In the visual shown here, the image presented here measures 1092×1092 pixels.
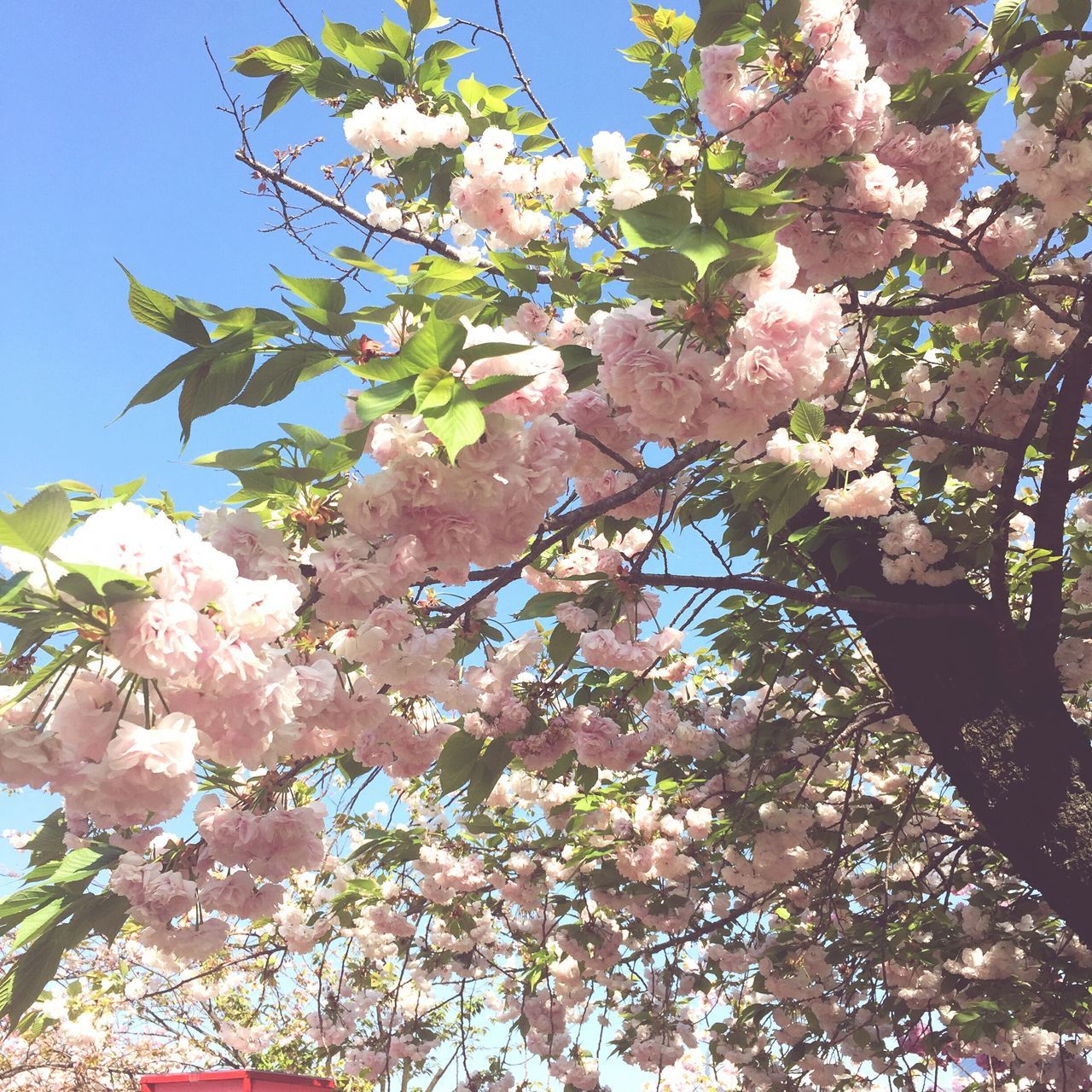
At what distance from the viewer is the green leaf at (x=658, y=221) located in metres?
1.25

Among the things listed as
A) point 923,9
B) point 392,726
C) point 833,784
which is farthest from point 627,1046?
point 923,9

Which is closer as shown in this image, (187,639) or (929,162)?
(187,639)

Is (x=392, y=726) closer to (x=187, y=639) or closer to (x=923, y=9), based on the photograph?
(x=187, y=639)

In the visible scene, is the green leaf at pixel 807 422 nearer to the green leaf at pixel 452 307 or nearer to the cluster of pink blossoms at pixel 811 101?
the cluster of pink blossoms at pixel 811 101

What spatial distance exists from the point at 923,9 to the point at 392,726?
204 cm

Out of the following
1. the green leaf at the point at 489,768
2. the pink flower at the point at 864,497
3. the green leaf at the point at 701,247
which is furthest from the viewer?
the green leaf at the point at 489,768

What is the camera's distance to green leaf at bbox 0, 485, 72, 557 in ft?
3.32

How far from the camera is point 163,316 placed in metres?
1.45

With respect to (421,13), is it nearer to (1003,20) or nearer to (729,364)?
(1003,20)

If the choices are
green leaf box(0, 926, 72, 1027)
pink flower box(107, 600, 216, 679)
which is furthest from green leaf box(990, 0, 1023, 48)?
green leaf box(0, 926, 72, 1027)

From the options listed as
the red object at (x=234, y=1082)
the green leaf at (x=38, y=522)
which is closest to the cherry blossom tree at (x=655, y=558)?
the green leaf at (x=38, y=522)

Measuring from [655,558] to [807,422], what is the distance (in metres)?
1.27

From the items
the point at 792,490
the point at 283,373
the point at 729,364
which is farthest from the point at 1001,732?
the point at 283,373

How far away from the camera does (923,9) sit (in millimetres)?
1958
